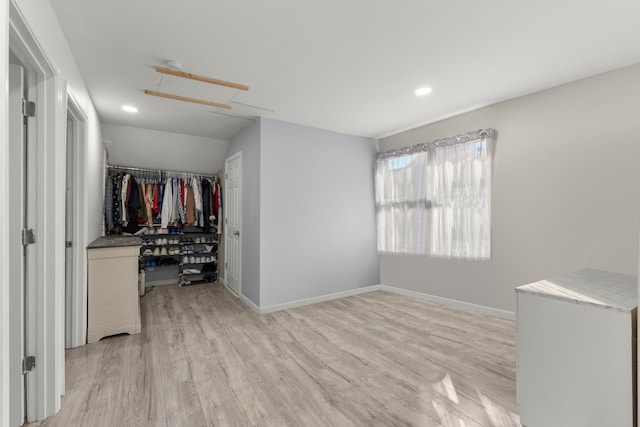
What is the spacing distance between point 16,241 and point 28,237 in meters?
0.08

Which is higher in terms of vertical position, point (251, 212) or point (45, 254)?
point (251, 212)

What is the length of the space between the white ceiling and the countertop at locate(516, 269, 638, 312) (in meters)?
1.59

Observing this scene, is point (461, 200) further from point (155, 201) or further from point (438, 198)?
point (155, 201)

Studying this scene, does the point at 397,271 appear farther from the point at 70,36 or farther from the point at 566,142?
the point at 70,36

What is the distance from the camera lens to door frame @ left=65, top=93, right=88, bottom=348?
8.21 feet

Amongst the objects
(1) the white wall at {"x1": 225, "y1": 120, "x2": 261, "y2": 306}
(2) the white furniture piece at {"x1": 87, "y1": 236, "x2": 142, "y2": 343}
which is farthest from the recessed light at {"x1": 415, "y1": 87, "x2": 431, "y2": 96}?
(2) the white furniture piece at {"x1": 87, "y1": 236, "x2": 142, "y2": 343}

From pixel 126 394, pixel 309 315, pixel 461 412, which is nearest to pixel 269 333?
pixel 309 315

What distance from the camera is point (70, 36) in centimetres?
198

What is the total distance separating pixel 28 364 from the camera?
1.62 metres

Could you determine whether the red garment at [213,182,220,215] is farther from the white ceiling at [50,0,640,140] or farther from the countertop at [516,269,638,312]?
the countertop at [516,269,638,312]

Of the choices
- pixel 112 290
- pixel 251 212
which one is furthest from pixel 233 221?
pixel 112 290

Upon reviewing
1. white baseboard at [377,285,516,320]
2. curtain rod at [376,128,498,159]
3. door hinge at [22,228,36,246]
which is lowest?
white baseboard at [377,285,516,320]

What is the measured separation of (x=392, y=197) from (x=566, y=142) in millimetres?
2032

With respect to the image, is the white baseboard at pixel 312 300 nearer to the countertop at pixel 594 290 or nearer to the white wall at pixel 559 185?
the white wall at pixel 559 185
